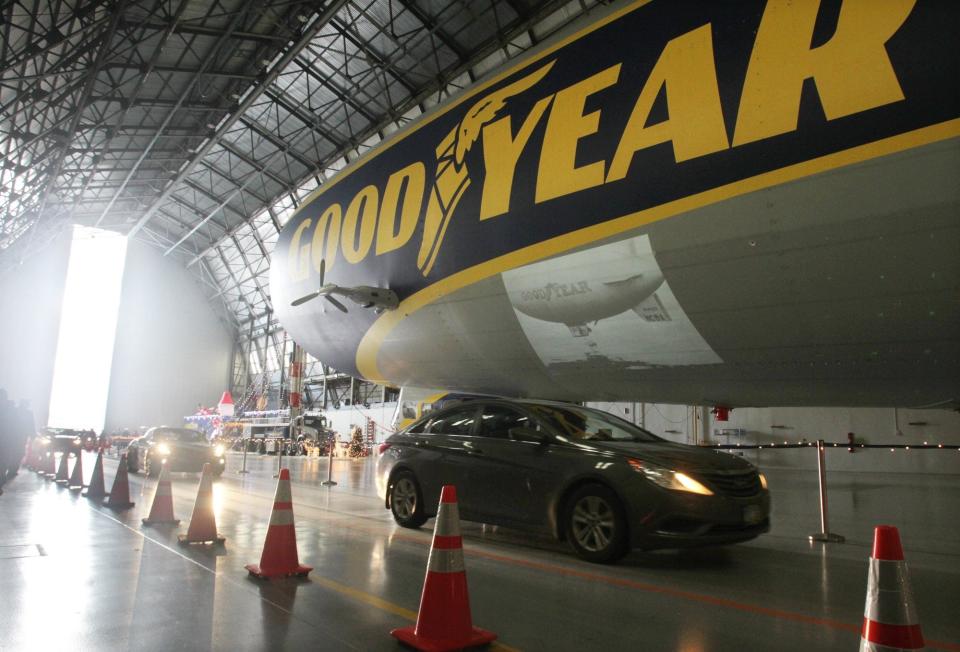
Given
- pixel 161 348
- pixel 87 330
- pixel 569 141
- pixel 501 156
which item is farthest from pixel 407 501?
pixel 161 348

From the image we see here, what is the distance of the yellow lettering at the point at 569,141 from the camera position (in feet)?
14.9

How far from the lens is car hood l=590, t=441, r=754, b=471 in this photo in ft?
16.3

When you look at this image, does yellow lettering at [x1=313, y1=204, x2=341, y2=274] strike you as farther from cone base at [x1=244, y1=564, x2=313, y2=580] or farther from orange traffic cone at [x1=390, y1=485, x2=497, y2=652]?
orange traffic cone at [x1=390, y1=485, x2=497, y2=652]

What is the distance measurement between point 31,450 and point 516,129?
16044 millimetres

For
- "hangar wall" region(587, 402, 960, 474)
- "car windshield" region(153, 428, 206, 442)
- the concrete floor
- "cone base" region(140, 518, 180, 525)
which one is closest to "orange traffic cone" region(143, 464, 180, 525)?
"cone base" region(140, 518, 180, 525)

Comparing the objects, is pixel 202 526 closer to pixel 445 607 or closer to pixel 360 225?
pixel 360 225

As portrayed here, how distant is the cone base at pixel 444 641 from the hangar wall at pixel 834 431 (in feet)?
49.5

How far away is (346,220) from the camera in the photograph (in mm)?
7461

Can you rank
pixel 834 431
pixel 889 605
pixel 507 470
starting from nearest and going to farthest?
1. pixel 889 605
2. pixel 507 470
3. pixel 834 431

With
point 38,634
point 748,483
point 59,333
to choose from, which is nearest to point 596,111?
point 748,483

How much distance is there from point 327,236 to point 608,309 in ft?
13.6

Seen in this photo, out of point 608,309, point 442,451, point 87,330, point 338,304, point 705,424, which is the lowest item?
point 442,451

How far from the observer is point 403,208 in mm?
6504

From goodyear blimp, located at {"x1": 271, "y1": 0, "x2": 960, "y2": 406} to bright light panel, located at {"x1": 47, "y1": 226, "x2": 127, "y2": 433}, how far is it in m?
38.1
